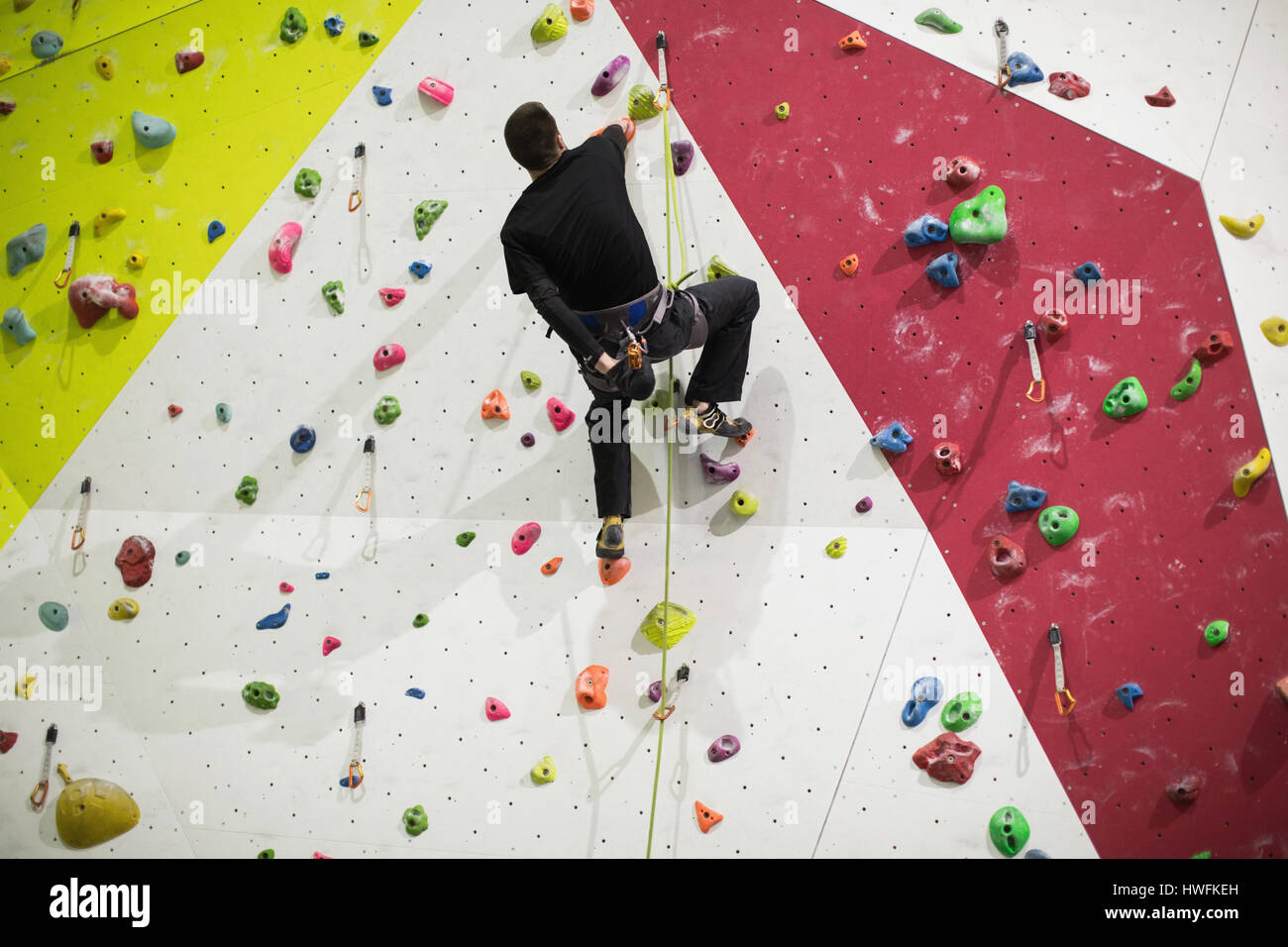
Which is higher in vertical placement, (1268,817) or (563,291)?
(563,291)

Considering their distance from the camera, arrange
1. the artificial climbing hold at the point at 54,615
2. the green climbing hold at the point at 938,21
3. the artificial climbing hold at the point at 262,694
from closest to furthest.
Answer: the green climbing hold at the point at 938,21, the artificial climbing hold at the point at 262,694, the artificial climbing hold at the point at 54,615

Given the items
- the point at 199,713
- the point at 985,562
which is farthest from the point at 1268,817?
the point at 199,713

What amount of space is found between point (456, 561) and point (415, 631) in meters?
0.28

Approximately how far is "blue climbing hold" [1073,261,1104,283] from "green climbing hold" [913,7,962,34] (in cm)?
88

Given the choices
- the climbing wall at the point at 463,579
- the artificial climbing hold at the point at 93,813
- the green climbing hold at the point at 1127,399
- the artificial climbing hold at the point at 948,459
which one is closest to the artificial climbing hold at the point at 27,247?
the climbing wall at the point at 463,579

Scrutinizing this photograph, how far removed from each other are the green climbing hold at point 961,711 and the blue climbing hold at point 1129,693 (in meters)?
0.44

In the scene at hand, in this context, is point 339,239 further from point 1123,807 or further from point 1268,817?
point 1268,817

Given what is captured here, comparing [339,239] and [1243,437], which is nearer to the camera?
[1243,437]

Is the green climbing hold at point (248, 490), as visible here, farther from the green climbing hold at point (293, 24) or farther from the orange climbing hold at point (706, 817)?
the orange climbing hold at point (706, 817)

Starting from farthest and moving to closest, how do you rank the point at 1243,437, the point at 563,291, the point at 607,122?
the point at 607,122 → the point at 1243,437 → the point at 563,291

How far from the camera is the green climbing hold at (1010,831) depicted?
133 inches

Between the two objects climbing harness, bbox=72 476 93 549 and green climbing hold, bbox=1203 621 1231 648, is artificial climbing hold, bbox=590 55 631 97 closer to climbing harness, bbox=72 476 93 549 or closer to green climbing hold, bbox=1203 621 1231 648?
climbing harness, bbox=72 476 93 549

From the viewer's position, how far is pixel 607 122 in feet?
11.7

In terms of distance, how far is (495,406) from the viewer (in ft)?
11.8
